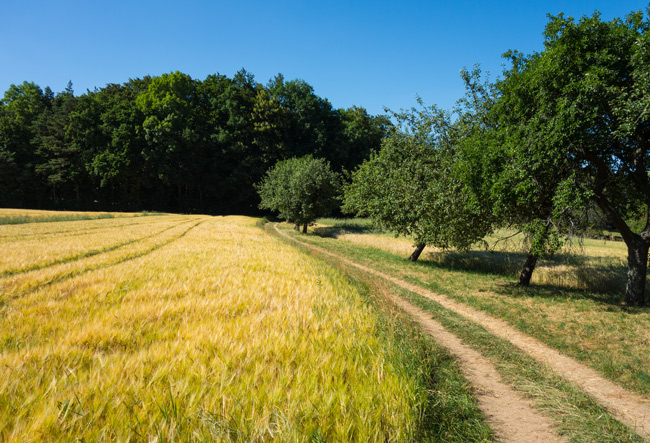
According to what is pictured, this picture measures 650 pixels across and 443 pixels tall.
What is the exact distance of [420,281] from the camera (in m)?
12.9

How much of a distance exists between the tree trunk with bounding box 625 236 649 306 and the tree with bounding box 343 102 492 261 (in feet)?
15.2

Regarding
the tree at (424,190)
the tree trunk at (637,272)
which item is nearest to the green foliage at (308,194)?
the tree at (424,190)

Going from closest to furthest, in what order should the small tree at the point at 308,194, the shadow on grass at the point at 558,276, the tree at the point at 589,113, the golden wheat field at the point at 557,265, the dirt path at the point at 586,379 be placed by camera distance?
the dirt path at the point at 586,379 → the tree at the point at 589,113 → the shadow on grass at the point at 558,276 → the golden wheat field at the point at 557,265 → the small tree at the point at 308,194

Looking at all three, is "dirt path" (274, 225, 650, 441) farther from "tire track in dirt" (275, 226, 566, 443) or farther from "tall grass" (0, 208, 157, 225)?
"tall grass" (0, 208, 157, 225)

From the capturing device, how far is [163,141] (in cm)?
5438

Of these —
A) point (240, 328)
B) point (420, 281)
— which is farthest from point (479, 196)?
point (240, 328)

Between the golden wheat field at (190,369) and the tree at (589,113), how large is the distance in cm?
870

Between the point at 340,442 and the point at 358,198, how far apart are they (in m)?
19.5

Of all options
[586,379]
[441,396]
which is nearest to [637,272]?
[586,379]

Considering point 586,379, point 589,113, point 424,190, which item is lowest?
point 586,379

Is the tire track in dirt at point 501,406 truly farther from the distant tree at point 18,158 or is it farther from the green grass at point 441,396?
the distant tree at point 18,158

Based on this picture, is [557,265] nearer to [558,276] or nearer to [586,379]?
[558,276]

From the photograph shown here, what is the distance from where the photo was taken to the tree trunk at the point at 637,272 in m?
9.48

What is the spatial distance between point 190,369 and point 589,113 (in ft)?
38.9
